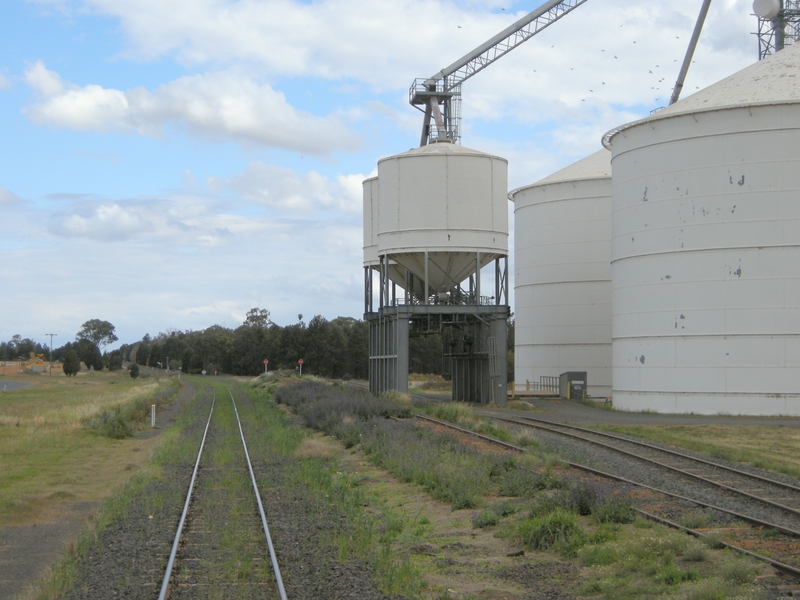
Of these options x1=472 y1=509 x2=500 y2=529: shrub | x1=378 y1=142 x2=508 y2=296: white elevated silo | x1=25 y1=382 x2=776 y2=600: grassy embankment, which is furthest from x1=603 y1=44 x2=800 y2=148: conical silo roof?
x1=472 y1=509 x2=500 y2=529: shrub

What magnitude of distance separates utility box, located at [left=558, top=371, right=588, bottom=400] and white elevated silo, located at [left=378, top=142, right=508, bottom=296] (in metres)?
9.53

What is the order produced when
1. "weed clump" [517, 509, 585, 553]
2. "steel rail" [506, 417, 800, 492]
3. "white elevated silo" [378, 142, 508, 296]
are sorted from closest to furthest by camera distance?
"weed clump" [517, 509, 585, 553] → "steel rail" [506, 417, 800, 492] → "white elevated silo" [378, 142, 508, 296]

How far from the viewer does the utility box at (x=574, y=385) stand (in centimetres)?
4294

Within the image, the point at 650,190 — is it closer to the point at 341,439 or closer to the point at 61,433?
the point at 341,439

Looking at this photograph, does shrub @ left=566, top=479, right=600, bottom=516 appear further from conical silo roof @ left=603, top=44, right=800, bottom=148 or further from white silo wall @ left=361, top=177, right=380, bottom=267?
white silo wall @ left=361, top=177, right=380, bottom=267

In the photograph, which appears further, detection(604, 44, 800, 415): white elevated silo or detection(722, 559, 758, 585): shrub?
→ detection(604, 44, 800, 415): white elevated silo

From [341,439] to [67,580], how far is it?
553 inches

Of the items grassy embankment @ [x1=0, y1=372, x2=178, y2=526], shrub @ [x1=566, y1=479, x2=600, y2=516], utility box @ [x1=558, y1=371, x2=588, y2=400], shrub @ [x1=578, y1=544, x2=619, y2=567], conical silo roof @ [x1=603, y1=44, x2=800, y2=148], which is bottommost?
grassy embankment @ [x1=0, y1=372, x2=178, y2=526]

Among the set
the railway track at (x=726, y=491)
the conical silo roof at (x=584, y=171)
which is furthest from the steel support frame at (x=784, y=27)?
the railway track at (x=726, y=491)

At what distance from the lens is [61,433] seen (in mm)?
26703

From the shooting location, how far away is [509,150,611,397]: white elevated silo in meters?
45.1

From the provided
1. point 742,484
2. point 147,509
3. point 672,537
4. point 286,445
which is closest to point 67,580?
point 147,509

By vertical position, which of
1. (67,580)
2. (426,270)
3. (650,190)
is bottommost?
(67,580)

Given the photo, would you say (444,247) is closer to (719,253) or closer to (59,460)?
(719,253)
